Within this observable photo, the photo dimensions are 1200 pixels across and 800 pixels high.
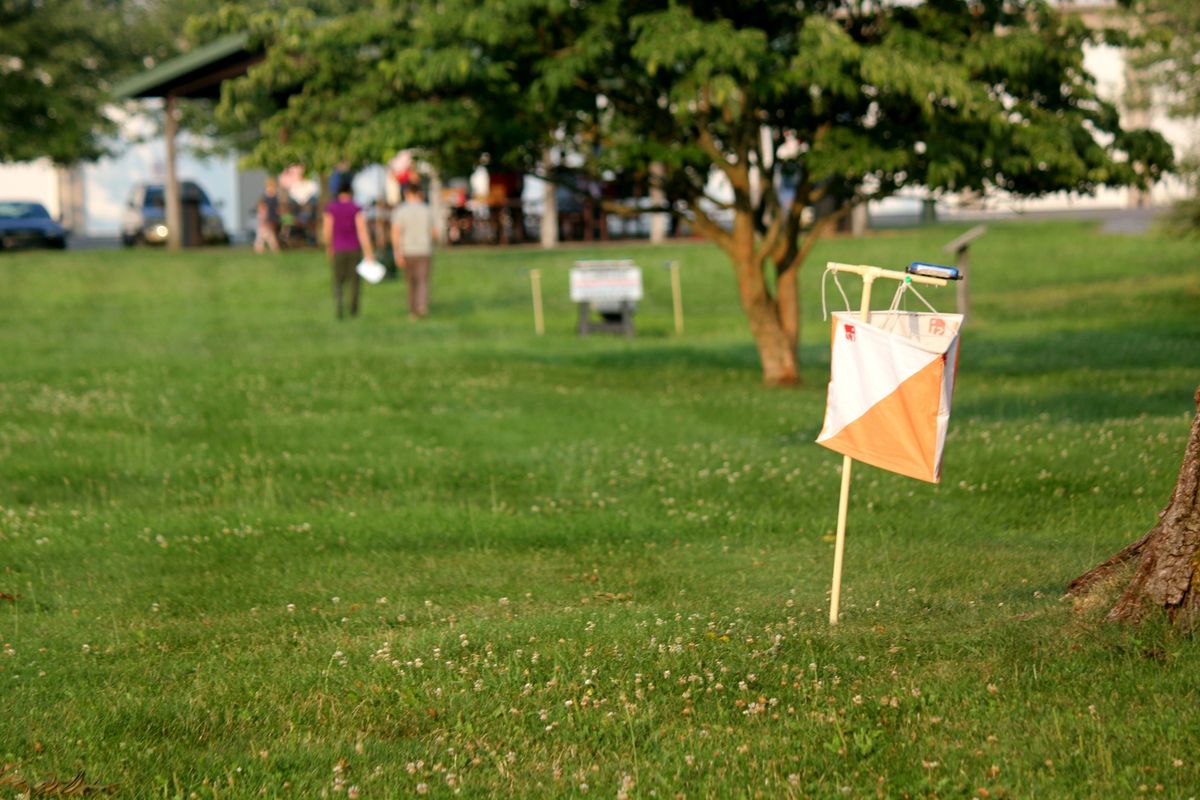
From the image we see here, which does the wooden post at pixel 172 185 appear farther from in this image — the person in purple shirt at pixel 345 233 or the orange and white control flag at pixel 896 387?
the orange and white control flag at pixel 896 387

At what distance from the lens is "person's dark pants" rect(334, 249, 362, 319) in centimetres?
2452

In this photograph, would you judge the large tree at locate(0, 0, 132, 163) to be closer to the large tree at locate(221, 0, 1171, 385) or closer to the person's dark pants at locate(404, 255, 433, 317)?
the person's dark pants at locate(404, 255, 433, 317)

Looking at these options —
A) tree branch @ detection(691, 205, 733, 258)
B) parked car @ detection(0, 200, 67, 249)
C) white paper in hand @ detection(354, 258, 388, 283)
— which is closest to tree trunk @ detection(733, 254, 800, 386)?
tree branch @ detection(691, 205, 733, 258)

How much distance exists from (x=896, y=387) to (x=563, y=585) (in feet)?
8.83

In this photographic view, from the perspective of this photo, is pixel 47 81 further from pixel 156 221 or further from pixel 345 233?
pixel 345 233

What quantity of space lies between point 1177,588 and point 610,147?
1083 cm

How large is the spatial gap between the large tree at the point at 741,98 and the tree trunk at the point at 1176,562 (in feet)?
25.4

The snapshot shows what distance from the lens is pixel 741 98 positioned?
1590cm

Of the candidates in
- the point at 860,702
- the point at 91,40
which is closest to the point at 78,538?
the point at 860,702

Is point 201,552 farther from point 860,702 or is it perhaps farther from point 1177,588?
point 1177,588

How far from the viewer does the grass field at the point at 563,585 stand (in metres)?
5.69

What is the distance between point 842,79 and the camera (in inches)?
549

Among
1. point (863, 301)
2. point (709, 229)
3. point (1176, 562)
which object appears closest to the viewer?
point (1176, 562)

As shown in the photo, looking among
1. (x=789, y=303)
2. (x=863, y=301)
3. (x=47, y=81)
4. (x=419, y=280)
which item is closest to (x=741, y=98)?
(x=789, y=303)
